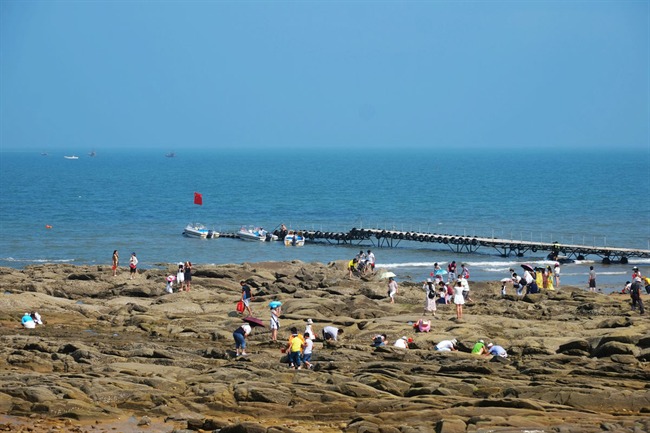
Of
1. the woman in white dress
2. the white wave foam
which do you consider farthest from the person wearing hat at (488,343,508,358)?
the white wave foam

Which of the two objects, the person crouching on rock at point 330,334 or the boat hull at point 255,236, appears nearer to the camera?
the person crouching on rock at point 330,334

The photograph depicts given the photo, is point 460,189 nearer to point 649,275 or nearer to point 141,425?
point 649,275

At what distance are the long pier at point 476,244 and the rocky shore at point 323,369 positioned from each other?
77.1ft

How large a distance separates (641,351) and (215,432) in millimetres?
12392

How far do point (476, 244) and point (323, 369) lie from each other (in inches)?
1722

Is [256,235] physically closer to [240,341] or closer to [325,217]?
[325,217]

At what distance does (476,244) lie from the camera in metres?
67.0

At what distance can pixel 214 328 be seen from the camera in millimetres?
31453

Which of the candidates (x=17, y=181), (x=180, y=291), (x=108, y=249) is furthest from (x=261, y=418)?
(x=17, y=181)

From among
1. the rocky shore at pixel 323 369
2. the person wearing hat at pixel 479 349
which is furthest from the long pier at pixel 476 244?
the person wearing hat at pixel 479 349

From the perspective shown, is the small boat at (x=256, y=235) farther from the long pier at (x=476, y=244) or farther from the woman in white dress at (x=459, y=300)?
the woman in white dress at (x=459, y=300)

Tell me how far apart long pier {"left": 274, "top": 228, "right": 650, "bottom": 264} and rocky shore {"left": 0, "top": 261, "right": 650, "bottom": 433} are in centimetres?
2349

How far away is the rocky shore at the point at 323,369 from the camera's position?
19562 mm

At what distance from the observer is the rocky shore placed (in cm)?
1956
